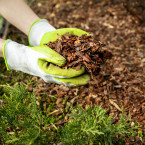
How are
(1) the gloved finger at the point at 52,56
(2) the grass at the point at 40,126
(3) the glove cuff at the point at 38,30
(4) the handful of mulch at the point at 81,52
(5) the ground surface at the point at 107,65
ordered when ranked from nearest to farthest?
(2) the grass at the point at 40,126 → (1) the gloved finger at the point at 52,56 → (4) the handful of mulch at the point at 81,52 → (5) the ground surface at the point at 107,65 → (3) the glove cuff at the point at 38,30

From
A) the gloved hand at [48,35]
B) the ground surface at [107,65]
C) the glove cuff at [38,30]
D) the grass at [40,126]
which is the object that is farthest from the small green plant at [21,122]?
the glove cuff at [38,30]

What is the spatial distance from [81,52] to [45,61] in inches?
18.1

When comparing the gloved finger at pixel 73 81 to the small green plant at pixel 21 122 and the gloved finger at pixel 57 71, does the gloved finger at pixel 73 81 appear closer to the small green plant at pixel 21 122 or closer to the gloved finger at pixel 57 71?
the gloved finger at pixel 57 71

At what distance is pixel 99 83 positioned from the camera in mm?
2568

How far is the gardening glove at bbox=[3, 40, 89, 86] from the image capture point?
6.63ft

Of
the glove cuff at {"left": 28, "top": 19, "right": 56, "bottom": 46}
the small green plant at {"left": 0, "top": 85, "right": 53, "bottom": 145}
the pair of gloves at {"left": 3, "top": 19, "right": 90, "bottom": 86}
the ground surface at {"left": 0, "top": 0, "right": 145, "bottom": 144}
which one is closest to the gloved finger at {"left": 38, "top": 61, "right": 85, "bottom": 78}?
the pair of gloves at {"left": 3, "top": 19, "right": 90, "bottom": 86}

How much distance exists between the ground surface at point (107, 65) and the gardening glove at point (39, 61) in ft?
0.77

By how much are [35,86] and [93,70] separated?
107cm

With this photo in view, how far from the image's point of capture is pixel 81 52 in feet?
6.91

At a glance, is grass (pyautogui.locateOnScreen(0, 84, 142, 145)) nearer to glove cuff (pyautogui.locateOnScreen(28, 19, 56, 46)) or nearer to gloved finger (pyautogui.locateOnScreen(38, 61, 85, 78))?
gloved finger (pyautogui.locateOnScreen(38, 61, 85, 78))

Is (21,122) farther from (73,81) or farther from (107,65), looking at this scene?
(107,65)

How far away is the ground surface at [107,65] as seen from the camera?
7.91 feet

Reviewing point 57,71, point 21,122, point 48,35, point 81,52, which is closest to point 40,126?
point 21,122

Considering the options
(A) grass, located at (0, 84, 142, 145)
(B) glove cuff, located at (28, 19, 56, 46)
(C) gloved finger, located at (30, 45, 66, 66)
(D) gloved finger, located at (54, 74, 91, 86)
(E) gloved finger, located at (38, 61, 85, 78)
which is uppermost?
(B) glove cuff, located at (28, 19, 56, 46)
